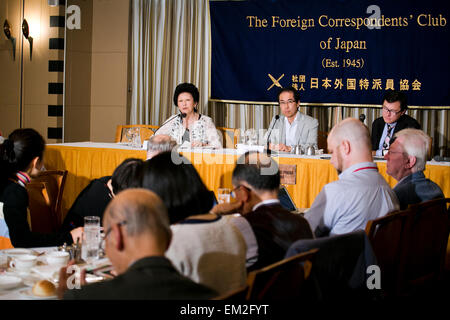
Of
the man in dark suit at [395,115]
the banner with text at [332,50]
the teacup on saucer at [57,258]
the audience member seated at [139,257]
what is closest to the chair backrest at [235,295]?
the audience member seated at [139,257]

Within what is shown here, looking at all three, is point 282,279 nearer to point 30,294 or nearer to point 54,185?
point 30,294

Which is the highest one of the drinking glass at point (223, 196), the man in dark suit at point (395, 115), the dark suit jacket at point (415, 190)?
the man in dark suit at point (395, 115)

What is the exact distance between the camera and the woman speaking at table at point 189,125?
489cm

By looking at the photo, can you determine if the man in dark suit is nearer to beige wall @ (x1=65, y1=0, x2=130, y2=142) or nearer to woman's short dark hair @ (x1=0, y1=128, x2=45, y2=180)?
woman's short dark hair @ (x1=0, y1=128, x2=45, y2=180)

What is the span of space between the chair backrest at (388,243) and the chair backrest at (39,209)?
1.80 meters

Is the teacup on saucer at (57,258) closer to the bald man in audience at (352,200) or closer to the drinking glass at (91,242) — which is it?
the drinking glass at (91,242)

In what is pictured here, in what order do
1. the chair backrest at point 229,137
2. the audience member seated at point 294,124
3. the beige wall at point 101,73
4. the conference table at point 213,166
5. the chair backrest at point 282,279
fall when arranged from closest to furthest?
the chair backrest at point 282,279, the conference table at point 213,166, the audience member seated at point 294,124, the chair backrest at point 229,137, the beige wall at point 101,73

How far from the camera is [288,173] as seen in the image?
14.1 feet

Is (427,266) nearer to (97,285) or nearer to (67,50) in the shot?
(97,285)

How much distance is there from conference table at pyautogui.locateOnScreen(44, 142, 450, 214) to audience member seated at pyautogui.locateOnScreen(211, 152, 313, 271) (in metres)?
2.05

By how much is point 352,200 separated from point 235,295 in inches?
47.2

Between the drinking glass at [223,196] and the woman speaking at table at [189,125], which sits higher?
the woman speaking at table at [189,125]

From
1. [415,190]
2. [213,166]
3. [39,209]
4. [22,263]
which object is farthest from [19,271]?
[213,166]

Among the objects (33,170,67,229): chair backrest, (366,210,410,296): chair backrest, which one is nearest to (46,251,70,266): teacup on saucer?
(366,210,410,296): chair backrest
